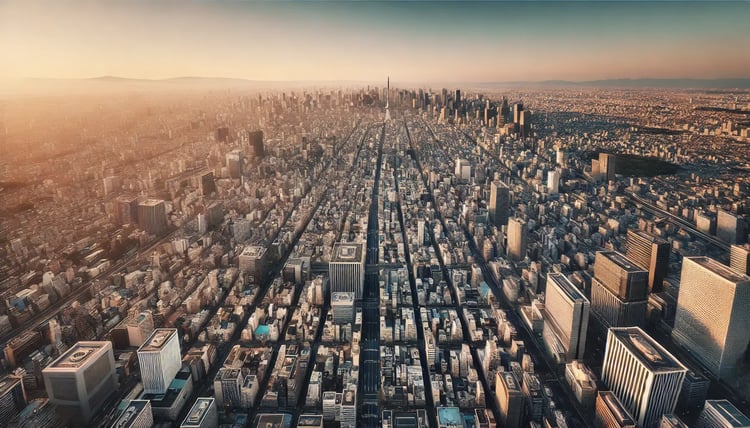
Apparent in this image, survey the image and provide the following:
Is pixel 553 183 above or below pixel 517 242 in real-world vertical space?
above

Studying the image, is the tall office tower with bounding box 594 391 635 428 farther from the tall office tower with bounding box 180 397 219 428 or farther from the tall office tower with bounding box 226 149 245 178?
the tall office tower with bounding box 226 149 245 178

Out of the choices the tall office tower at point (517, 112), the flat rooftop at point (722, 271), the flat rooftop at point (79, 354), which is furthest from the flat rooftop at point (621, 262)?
the tall office tower at point (517, 112)

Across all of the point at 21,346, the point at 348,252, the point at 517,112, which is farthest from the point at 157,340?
the point at 517,112

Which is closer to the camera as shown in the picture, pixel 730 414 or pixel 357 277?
pixel 730 414

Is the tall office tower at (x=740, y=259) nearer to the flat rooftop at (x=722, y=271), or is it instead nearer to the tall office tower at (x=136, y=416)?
the flat rooftop at (x=722, y=271)

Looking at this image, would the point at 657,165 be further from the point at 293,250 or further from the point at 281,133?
the point at 281,133

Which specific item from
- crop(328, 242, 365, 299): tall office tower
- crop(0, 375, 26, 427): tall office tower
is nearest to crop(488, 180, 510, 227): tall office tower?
crop(328, 242, 365, 299): tall office tower

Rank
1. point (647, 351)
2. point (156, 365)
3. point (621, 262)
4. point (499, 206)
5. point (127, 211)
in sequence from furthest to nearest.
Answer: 1. point (499, 206)
2. point (127, 211)
3. point (621, 262)
4. point (156, 365)
5. point (647, 351)

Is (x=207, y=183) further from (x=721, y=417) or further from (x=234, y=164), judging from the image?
(x=721, y=417)
